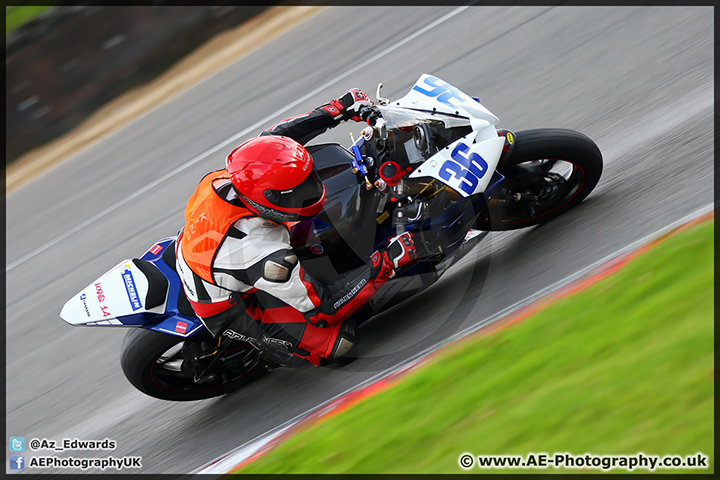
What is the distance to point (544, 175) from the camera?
14.8 feet

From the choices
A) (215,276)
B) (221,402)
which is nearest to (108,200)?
(221,402)

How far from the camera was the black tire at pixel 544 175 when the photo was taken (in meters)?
4.25

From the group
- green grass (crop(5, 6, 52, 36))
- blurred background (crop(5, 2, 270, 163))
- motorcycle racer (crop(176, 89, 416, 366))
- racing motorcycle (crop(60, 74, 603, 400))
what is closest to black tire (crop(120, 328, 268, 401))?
racing motorcycle (crop(60, 74, 603, 400))

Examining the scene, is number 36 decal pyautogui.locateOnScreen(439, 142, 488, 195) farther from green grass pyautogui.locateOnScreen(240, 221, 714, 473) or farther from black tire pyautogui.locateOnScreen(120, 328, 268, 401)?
black tire pyautogui.locateOnScreen(120, 328, 268, 401)

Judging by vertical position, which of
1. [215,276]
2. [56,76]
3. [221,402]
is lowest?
[221,402]

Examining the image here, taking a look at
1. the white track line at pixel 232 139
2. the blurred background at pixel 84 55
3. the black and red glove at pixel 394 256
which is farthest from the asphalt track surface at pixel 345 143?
the blurred background at pixel 84 55

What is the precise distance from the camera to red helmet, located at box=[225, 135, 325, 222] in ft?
12.9

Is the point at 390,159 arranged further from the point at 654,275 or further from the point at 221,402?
the point at 221,402

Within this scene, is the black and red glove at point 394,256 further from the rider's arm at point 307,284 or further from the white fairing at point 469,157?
the white fairing at point 469,157

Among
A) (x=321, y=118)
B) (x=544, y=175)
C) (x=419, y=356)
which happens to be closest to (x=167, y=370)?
(x=419, y=356)

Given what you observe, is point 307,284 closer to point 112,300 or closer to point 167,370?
point 112,300

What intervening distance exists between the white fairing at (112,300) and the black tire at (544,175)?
2.25 m

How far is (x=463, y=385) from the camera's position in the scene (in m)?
3.66

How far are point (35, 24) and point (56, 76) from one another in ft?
2.95
